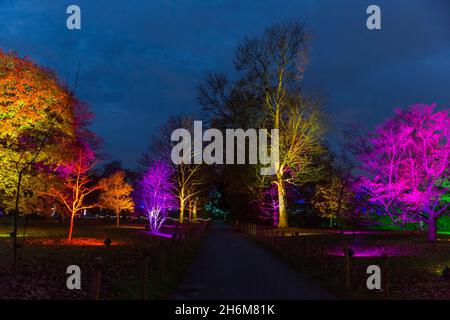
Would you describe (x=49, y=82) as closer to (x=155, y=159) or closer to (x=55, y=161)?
(x=55, y=161)

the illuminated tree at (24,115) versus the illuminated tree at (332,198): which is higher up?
the illuminated tree at (24,115)

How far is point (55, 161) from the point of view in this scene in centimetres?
2133

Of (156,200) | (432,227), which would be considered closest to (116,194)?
(156,200)

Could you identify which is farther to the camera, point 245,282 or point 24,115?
point 24,115

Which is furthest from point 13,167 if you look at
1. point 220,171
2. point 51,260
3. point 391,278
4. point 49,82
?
point 220,171

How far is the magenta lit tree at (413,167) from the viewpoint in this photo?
65.4 feet

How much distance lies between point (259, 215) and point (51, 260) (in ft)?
111

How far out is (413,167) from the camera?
1997 centimetres

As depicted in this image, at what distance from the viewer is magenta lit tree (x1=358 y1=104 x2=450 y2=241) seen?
19.9 meters

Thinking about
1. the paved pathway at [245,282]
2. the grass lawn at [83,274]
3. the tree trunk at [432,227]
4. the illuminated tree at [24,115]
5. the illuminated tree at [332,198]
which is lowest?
the paved pathway at [245,282]

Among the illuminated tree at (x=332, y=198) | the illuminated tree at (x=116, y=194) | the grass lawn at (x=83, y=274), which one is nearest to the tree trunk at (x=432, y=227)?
the grass lawn at (x=83, y=274)

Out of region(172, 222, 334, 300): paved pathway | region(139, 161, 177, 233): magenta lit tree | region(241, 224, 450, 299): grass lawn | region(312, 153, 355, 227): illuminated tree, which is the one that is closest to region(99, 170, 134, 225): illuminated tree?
region(139, 161, 177, 233): magenta lit tree

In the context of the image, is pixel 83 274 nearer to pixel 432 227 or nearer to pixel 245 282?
pixel 245 282

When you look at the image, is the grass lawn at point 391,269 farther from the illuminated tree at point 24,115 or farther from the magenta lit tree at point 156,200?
the magenta lit tree at point 156,200
